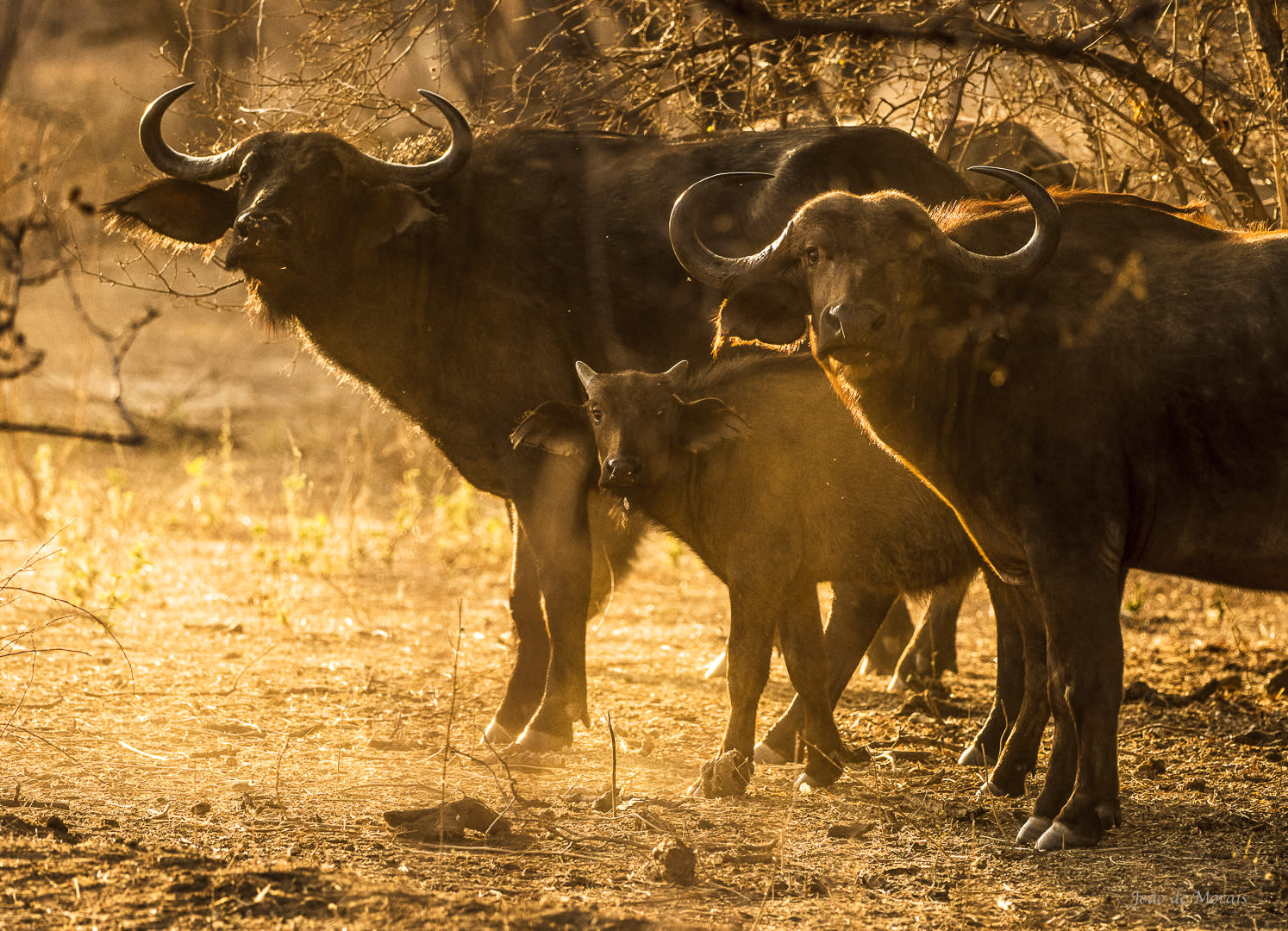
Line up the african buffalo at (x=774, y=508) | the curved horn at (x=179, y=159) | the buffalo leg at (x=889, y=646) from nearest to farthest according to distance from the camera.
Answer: the african buffalo at (x=774, y=508) → the curved horn at (x=179, y=159) → the buffalo leg at (x=889, y=646)

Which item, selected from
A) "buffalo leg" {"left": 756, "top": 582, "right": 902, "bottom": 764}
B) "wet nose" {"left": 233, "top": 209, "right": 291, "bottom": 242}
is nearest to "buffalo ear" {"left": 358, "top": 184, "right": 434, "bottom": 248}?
"wet nose" {"left": 233, "top": 209, "right": 291, "bottom": 242}

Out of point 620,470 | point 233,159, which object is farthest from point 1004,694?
point 233,159

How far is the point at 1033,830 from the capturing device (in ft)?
15.8

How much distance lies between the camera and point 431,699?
7.15 m

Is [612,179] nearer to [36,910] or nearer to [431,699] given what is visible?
[431,699]

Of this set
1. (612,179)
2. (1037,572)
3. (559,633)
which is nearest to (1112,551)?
(1037,572)

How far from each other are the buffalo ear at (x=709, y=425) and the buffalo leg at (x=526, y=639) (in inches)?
48.8

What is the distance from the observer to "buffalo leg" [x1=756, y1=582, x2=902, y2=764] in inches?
246

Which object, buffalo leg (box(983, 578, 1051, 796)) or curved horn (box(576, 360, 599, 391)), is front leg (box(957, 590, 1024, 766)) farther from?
curved horn (box(576, 360, 599, 391))

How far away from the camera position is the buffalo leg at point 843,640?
6.25m

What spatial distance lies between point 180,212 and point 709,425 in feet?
9.28

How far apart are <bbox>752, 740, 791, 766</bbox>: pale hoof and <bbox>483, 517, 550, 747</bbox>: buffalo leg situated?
108 cm

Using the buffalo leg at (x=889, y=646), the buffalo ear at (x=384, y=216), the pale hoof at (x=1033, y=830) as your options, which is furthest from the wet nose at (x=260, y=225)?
the buffalo leg at (x=889, y=646)

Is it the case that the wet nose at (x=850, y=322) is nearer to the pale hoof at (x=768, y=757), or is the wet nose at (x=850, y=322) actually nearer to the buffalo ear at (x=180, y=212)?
the pale hoof at (x=768, y=757)
